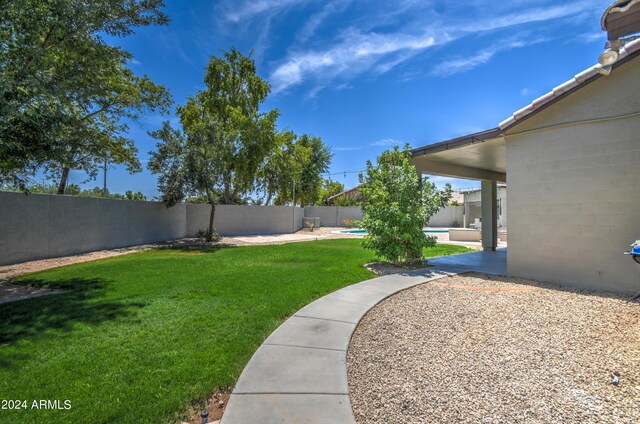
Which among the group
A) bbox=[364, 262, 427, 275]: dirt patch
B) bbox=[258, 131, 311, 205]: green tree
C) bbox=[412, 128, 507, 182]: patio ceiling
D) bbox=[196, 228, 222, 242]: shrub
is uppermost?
bbox=[258, 131, 311, 205]: green tree

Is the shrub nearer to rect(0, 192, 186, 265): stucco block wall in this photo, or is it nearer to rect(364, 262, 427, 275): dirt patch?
rect(0, 192, 186, 265): stucco block wall

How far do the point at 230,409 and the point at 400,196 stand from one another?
24.0 feet

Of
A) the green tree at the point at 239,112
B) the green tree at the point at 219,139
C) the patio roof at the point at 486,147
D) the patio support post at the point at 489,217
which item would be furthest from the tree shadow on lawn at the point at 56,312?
the green tree at the point at 239,112

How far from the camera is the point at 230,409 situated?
2352 millimetres

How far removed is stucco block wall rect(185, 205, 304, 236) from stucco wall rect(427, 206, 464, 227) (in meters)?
15.4

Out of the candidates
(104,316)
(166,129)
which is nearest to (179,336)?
(104,316)

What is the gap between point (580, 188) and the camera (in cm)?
627

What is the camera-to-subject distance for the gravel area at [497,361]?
246cm

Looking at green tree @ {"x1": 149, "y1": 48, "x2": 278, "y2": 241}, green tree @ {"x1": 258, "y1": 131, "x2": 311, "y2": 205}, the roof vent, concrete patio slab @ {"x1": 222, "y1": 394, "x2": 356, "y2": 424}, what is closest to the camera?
concrete patio slab @ {"x1": 222, "y1": 394, "x2": 356, "y2": 424}

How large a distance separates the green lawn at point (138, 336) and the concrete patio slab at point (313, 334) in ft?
0.66

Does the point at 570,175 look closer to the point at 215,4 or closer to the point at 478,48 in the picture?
the point at 478,48

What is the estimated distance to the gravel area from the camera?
246 centimetres

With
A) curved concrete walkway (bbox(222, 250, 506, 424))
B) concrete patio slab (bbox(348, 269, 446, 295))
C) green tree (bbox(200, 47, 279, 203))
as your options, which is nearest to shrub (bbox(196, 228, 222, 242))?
green tree (bbox(200, 47, 279, 203))

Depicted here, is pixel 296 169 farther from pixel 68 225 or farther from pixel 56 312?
pixel 56 312
